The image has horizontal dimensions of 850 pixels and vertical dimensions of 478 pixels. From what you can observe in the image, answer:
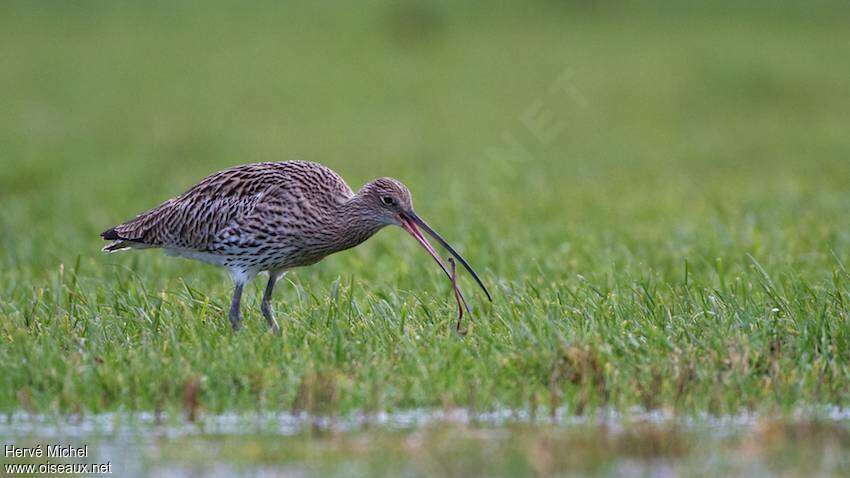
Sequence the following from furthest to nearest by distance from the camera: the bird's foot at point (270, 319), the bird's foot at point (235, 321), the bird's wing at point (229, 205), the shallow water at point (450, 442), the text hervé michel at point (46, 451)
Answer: the bird's wing at point (229, 205) < the bird's foot at point (235, 321) < the bird's foot at point (270, 319) < the text hervé michel at point (46, 451) < the shallow water at point (450, 442)

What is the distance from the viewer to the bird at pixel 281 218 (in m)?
7.86

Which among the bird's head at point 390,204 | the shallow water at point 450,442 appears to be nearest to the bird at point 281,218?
the bird's head at point 390,204

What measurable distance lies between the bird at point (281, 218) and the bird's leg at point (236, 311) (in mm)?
11

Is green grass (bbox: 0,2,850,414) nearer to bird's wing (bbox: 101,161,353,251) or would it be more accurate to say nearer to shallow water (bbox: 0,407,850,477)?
shallow water (bbox: 0,407,850,477)

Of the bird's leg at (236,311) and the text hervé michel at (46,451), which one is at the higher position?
the bird's leg at (236,311)

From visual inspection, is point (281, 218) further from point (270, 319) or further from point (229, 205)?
point (270, 319)

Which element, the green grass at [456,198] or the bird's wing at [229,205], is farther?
the bird's wing at [229,205]

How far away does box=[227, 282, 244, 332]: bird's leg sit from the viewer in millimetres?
7254

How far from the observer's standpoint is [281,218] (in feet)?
25.8

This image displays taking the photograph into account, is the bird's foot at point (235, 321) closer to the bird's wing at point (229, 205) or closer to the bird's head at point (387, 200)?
the bird's wing at point (229, 205)

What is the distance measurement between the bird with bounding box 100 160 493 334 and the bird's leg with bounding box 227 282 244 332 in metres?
0.01

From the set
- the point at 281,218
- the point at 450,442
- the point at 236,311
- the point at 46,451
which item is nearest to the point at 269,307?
the point at 236,311

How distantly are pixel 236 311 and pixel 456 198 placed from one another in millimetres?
6053

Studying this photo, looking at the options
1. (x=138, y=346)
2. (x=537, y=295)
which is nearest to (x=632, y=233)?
(x=537, y=295)
